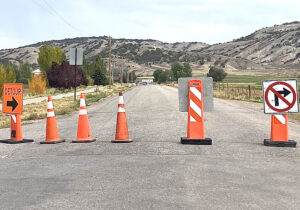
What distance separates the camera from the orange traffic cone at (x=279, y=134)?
808cm

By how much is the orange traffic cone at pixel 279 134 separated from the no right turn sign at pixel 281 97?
157 millimetres

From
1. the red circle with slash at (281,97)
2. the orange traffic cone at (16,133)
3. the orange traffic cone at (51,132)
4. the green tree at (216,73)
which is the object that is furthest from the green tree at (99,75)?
the red circle with slash at (281,97)

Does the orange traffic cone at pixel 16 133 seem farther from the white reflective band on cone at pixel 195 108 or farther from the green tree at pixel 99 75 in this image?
the green tree at pixel 99 75

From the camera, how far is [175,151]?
7219 mm

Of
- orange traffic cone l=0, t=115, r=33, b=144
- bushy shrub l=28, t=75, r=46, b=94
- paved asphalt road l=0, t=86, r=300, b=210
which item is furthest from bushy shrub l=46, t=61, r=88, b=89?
paved asphalt road l=0, t=86, r=300, b=210

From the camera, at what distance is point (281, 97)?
845 centimetres

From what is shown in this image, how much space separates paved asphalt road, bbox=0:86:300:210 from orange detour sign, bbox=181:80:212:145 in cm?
30

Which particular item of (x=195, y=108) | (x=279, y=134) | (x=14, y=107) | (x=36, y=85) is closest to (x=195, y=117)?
(x=195, y=108)

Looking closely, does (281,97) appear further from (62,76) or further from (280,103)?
(62,76)

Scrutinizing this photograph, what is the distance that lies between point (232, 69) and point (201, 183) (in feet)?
629

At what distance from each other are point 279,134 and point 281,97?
82cm

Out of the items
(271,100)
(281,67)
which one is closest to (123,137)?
(271,100)

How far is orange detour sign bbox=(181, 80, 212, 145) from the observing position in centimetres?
816

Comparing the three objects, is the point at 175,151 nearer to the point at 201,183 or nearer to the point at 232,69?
the point at 201,183
